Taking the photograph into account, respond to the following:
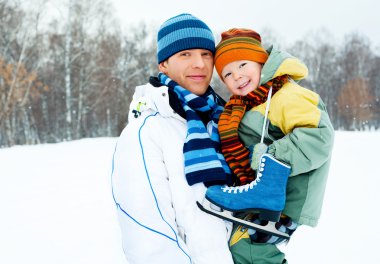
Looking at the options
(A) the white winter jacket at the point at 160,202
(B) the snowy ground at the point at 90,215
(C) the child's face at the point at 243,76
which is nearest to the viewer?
(A) the white winter jacket at the point at 160,202

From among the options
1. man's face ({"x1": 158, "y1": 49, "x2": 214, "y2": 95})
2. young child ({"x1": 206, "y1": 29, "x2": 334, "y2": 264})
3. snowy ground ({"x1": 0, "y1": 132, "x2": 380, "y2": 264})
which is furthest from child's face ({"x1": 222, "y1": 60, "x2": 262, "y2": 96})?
snowy ground ({"x1": 0, "y1": 132, "x2": 380, "y2": 264})

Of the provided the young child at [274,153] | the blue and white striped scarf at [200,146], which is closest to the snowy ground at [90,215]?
the young child at [274,153]

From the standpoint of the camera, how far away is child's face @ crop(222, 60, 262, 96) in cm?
171

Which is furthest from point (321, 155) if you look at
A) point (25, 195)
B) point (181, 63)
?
point (25, 195)

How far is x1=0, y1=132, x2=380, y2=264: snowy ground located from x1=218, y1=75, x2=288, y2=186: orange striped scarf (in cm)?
256

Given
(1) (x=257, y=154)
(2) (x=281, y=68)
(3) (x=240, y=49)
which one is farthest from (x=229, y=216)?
(3) (x=240, y=49)

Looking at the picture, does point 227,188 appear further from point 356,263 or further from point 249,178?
point 356,263

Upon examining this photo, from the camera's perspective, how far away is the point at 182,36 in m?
1.78

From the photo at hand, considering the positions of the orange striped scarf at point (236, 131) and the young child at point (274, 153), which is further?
the orange striped scarf at point (236, 131)

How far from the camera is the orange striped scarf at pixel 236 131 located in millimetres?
1527

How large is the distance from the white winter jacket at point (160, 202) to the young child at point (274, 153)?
0.34ft

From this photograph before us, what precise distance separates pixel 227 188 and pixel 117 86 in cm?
2355

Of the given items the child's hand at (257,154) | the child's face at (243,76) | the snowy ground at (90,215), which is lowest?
the snowy ground at (90,215)

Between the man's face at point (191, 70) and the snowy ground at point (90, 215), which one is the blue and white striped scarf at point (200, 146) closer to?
the man's face at point (191, 70)
